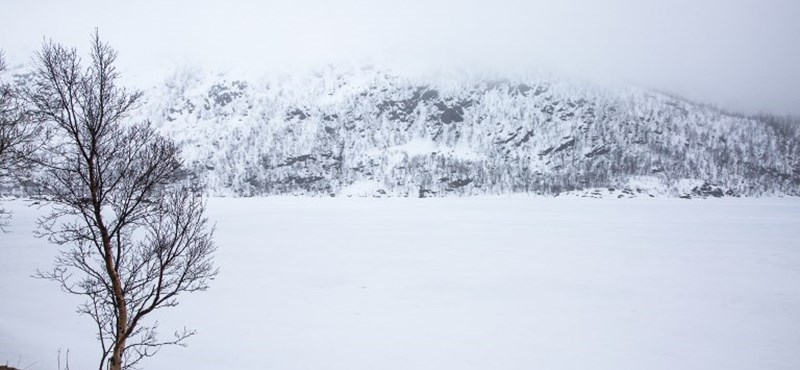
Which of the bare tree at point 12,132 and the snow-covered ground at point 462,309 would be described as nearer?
the bare tree at point 12,132

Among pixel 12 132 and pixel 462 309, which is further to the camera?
pixel 462 309

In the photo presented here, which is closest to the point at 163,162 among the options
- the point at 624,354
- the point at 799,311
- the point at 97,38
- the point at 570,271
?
the point at 97,38

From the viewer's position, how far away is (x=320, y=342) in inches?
708

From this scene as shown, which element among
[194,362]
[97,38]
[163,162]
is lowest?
[194,362]

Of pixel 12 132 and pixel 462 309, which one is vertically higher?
pixel 12 132

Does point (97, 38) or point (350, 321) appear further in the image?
point (350, 321)

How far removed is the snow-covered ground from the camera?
16.6 metres

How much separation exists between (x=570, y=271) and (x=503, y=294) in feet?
26.6

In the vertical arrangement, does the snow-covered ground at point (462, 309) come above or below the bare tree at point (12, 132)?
below

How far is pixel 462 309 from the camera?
21734 millimetres

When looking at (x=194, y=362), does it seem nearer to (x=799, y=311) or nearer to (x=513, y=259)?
(x=513, y=259)

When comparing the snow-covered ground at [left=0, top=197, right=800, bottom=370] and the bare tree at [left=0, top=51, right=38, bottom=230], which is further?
the snow-covered ground at [left=0, top=197, right=800, bottom=370]

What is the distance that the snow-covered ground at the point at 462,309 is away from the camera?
1662cm

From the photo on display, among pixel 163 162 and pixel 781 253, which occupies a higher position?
pixel 163 162
